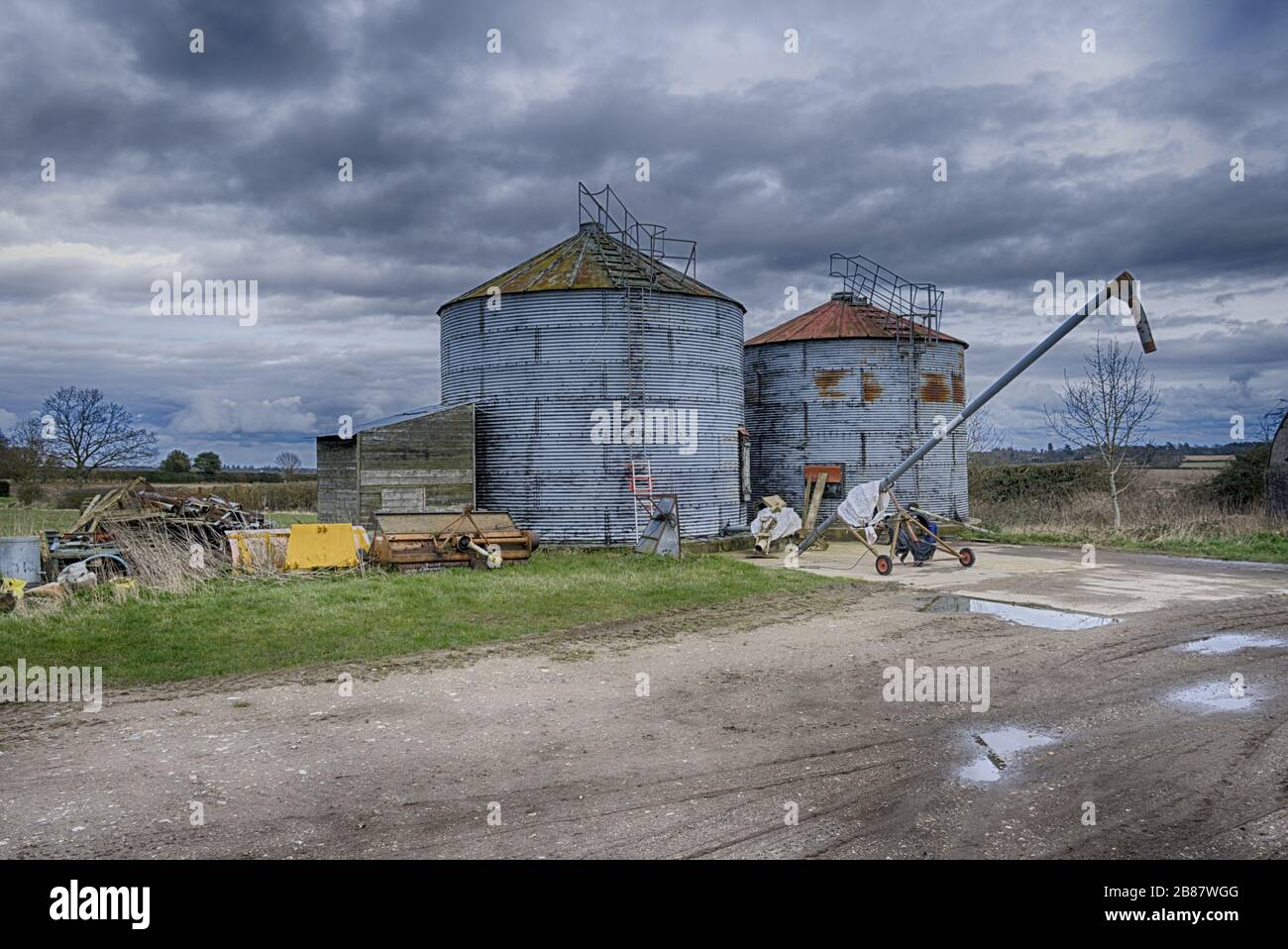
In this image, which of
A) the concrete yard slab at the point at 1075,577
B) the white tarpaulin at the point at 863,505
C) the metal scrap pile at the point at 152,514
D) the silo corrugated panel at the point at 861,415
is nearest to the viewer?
the concrete yard slab at the point at 1075,577

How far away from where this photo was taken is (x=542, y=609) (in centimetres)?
1348

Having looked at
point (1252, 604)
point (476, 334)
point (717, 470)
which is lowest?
point (1252, 604)

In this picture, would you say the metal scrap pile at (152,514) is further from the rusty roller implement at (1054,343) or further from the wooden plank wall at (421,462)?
the rusty roller implement at (1054,343)

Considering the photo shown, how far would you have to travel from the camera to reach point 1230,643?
36.8 ft

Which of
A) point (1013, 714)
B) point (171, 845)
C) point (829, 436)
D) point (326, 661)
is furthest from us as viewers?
point (829, 436)

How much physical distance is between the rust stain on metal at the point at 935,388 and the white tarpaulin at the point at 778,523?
7220 millimetres

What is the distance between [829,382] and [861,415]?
1.30m

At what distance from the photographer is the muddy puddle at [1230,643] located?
424 inches

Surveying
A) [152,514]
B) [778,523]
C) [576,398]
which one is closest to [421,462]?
[576,398]


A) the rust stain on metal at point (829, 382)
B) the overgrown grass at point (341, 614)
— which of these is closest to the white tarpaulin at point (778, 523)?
the overgrown grass at point (341, 614)

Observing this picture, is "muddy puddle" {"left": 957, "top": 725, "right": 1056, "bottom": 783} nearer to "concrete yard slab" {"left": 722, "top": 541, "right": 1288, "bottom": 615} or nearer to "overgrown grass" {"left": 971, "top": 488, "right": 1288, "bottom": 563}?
"concrete yard slab" {"left": 722, "top": 541, "right": 1288, "bottom": 615}

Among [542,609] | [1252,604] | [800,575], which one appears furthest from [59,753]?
[1252,604]

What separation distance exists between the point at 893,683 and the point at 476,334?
15.3 m
